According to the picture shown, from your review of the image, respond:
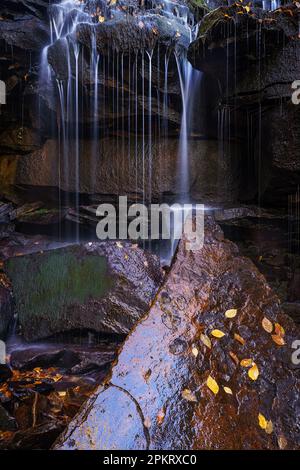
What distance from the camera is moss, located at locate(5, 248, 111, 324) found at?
4367mm

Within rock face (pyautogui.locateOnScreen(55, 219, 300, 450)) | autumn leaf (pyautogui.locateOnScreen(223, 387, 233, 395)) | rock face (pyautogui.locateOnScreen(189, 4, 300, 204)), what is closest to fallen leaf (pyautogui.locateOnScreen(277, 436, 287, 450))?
rock face (pyautogui.locateOnScreen(55, 219, 300, 450))

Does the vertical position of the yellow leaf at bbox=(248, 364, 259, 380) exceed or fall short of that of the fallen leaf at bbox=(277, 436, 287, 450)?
it exceeds it

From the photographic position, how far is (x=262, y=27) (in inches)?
224

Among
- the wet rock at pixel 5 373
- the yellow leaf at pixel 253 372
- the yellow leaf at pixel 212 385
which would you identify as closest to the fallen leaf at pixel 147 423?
the yellow leaf at pixel 212 385

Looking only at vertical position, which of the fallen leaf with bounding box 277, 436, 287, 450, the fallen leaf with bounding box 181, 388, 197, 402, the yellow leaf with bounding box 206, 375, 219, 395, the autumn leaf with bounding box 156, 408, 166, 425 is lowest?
the fallen leaf with bounding box 277, 436, 287, 450

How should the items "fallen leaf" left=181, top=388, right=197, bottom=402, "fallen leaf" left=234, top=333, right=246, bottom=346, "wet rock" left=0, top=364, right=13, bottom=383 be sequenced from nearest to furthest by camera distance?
1. "fallen leaf" left=181, top=388, right=197, bottom=402
2. "fallen leaf" left=234, top=333, right=246, bottom=346
3. "wet rock" left=0, top=364, right=13, bottom=383

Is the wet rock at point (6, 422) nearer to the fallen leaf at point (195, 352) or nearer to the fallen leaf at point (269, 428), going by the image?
the fallen leaf at point (195, 352)

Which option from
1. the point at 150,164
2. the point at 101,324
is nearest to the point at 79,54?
the point at 150,164

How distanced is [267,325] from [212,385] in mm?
796

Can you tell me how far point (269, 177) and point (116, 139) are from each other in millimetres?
3923

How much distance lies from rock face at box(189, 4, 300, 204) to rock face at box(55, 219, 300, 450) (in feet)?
14.4

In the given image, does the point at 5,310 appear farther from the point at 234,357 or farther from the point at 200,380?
the point at 234,357

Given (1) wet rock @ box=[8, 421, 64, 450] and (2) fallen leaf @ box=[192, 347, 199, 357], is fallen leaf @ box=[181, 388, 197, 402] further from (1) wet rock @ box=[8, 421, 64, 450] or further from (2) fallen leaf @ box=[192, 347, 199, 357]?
(1) wet rock @ box=[8, 421, 64, 450]
